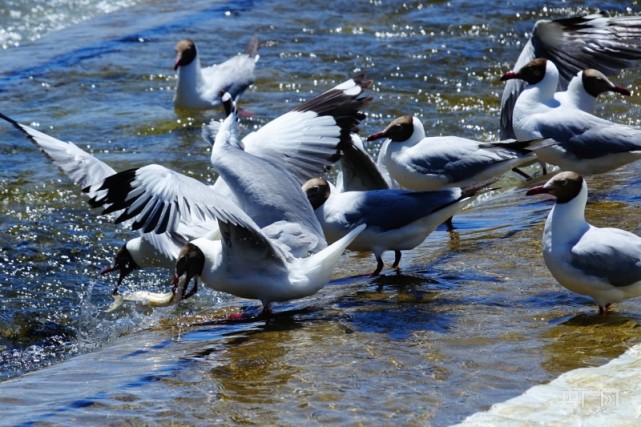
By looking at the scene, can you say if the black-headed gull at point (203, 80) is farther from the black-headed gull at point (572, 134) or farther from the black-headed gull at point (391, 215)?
the black-headed gull at point (391, 215)

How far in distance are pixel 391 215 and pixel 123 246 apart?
2080mm

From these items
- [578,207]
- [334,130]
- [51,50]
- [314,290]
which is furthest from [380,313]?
[51,50]

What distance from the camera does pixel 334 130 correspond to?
706 centimetres

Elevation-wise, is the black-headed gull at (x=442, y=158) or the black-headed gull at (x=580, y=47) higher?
the black-headed gull at (x=580, y=47)

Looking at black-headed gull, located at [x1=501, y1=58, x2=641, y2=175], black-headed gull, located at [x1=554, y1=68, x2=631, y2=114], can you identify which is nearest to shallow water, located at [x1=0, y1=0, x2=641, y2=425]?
black-headed gull, located at [x1=501, y1=58, x2=641, y2=175]

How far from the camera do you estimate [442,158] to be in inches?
304

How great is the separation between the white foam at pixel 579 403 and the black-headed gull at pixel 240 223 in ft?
5.45

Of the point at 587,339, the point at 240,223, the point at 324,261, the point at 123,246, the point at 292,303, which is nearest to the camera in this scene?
the point at 587,339

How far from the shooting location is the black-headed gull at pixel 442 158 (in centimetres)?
759

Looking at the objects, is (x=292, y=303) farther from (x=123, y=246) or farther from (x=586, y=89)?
(x=586, y=89)

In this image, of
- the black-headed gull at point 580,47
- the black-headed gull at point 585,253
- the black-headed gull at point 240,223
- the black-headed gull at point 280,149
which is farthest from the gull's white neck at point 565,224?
the black-headed gull at point 580,47

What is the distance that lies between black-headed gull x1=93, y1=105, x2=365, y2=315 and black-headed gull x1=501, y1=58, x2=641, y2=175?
2.45 m

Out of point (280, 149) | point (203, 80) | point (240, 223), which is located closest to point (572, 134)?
point (280, 149)

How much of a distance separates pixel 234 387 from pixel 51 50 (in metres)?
11.0
